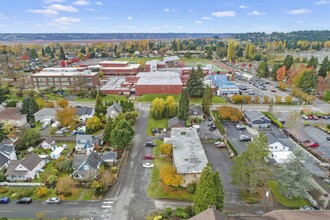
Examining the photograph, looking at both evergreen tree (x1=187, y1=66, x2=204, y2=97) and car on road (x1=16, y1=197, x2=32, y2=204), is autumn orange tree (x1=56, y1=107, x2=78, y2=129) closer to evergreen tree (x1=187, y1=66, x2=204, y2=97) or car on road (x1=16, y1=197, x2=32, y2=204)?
car on road (x1=16, y1=197, x2=32, y2=204)

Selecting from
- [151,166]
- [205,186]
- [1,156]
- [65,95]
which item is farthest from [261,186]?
[65,95]

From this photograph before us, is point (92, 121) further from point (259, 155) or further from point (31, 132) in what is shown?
point (259, 155)

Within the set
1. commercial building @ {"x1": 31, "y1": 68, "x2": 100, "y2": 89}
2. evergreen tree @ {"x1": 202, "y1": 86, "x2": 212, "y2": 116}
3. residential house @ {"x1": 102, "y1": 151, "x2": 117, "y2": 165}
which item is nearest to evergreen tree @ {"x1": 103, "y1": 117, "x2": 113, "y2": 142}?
residential house @ {"x1": 102, "y1": 151, "x2": 117, "y2": 165}

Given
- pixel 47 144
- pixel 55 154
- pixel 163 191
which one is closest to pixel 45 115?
pixel 47 144

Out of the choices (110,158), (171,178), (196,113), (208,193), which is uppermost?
(208,193)

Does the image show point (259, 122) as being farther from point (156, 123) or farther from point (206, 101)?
point (156, 123)

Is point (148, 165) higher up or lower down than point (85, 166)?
lower down

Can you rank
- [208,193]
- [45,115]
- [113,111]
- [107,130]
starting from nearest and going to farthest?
[208,193]
[107,130]
[113,111]
[45,115]
